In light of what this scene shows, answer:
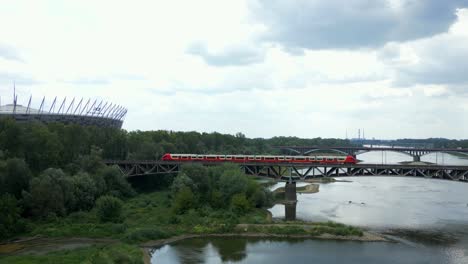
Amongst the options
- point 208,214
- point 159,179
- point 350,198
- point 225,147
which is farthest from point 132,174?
point 225,147

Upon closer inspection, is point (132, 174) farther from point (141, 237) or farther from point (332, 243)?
point (332, 243)

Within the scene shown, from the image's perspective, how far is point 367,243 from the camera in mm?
51594

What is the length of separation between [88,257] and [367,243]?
33.1m

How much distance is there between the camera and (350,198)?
8762cm

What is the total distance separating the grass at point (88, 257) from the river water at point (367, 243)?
371 cm

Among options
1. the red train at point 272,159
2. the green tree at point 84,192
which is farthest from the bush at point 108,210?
the red train at point 272,159

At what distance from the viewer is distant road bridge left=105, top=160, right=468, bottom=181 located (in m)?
69.0

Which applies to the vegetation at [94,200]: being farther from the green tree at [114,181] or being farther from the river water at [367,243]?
the river water at [367,243]

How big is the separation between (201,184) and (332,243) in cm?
2883

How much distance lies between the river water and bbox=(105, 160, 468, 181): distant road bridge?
6.26 m

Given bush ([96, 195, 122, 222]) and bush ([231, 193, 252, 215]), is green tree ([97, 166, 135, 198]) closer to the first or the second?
bush ([96, 195, 122, 222])

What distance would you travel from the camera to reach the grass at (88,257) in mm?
40300

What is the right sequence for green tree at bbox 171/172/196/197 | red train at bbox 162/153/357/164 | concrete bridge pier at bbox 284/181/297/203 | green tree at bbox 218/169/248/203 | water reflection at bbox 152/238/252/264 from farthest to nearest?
concrete bridge pier at bbox 284/181/297/203 < red train at bbox 162/153/357/164 < green tree at bbox 171/172/196/197 < green tree at bbox 218/169/248/203 < water reflection at bbox 152/238/252/264

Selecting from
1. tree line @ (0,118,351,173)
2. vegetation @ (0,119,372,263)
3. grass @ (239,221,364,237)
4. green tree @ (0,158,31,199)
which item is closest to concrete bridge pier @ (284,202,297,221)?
vegetation @ (0,119,372,263)
